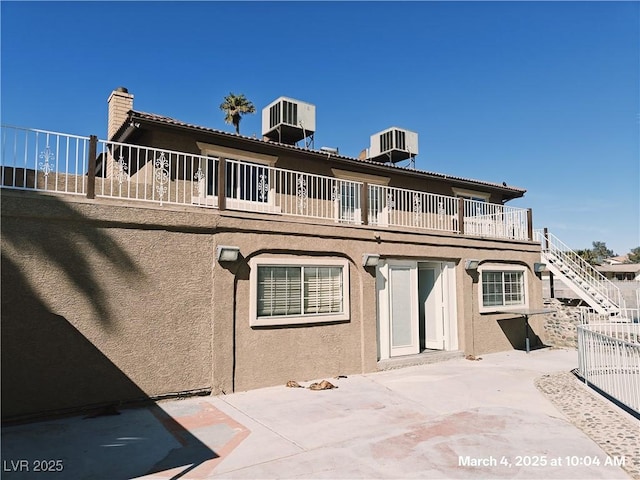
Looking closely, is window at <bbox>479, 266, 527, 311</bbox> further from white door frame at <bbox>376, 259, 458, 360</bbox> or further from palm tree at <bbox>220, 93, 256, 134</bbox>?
palm tree at <bbox>220, 93, 256, 134</bbox>

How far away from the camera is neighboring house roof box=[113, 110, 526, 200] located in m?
9.88

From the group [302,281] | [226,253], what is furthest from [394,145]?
[226,253]

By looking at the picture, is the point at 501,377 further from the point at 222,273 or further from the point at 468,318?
the point at 222,273

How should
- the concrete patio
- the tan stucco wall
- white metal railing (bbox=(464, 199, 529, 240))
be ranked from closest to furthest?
the concrete patio < the tan stucco wall < white metal railing (bbox=(464, 199, 529, 240))

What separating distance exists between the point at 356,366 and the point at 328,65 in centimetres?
1085

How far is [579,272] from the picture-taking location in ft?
55.1

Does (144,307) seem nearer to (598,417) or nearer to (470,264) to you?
(598,417)

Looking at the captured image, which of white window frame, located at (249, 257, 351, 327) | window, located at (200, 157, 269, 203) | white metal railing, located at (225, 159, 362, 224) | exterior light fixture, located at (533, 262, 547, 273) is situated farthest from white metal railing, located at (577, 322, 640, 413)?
window, located at (200, 157, 269, 203)

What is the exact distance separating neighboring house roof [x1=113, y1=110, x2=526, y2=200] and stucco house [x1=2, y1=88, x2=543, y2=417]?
6 cm

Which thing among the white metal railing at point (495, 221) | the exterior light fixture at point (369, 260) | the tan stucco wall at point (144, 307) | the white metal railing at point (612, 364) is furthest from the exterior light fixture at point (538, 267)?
the tan stucco wall at point (144, 307)

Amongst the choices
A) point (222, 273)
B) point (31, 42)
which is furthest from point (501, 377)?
point (31, 42)

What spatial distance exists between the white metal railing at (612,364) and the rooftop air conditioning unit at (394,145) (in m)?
10.5

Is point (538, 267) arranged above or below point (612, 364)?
above

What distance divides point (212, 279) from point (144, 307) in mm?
1330
